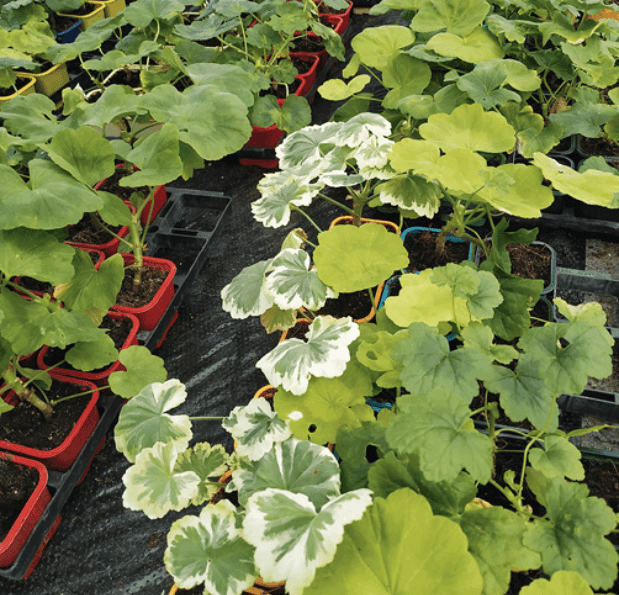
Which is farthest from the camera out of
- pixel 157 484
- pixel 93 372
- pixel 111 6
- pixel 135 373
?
pixel 111 6

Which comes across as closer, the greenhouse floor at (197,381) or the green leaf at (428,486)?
the green leaf at (428,486)

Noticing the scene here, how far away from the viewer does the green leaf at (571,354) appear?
96 centimetres

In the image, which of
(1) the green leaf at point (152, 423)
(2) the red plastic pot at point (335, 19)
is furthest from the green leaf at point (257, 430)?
(2) the red plastic pot at point (335, 19)

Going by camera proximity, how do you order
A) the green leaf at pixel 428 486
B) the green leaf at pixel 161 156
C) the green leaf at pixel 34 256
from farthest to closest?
1. the green leaf at pixel 161 156
2. the green leaf at pixel 34 256
3. the green leaf at pixel 428 486

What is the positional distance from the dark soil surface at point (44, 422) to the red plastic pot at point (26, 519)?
8cm

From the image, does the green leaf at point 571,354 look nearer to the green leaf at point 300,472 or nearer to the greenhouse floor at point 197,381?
the green leaf at point 300,472

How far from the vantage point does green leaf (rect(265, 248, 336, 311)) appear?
1.24m

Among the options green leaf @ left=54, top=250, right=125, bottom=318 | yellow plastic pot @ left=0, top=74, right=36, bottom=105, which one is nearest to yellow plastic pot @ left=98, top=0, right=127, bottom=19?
yellow plastic pot @ left=0, top=74, right=36, bottom=105

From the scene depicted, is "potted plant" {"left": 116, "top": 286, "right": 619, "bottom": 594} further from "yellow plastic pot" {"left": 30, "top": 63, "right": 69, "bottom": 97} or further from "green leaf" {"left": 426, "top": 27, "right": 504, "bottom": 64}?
"yellow plastic pot" {"left": 30, "top": 63, "right": 69, "bottom": 97}

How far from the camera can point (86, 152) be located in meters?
1.49

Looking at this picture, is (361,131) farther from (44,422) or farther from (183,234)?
(44,422)

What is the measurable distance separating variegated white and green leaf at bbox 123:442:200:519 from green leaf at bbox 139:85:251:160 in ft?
2.94

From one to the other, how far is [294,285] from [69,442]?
0.76m

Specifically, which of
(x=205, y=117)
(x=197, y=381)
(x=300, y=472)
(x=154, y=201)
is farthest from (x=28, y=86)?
(x=300, y=472)
